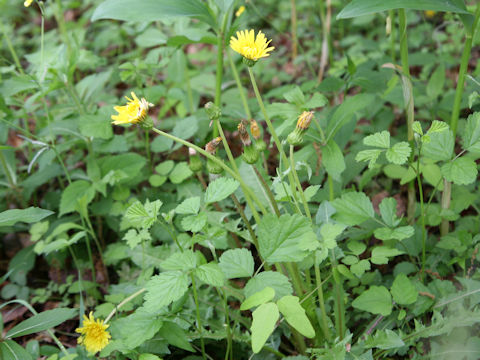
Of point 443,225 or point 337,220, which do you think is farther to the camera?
point 443,225

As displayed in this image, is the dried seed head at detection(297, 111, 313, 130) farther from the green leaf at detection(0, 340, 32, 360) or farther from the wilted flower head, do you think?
the green leaf at detection(0, 340, 32, 360)

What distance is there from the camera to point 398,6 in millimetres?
1131

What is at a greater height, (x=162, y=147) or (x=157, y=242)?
(x=162, y=147)

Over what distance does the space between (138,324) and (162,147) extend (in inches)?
34.4

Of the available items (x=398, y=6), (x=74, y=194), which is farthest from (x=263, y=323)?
(x=74, y=194)

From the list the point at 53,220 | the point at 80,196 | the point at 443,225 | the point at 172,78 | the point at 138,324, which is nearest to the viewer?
the point at 138,324

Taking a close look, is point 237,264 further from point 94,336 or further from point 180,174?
point 180,174

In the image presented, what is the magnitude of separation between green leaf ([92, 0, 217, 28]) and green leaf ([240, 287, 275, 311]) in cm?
81

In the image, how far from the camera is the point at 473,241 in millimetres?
1323

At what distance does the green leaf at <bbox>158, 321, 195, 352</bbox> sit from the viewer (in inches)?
46.1

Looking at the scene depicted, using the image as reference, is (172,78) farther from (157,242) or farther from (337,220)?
(337,220)

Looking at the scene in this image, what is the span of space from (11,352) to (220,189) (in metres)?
0.77

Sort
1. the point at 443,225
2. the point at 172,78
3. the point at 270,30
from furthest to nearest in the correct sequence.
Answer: the point at 270,30 → the point at 172,78 → the point at 443,225

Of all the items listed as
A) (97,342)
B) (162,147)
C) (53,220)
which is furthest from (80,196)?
(97,342)
